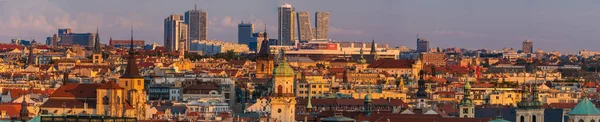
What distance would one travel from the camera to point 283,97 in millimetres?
89688

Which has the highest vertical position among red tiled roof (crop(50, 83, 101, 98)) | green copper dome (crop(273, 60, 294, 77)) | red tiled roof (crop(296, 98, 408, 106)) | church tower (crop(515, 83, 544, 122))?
green copper dome (crop(273, 60, 294, 77))

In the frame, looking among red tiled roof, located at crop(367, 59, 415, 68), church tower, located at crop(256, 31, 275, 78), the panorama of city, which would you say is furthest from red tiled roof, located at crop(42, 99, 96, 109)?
red tiled roof, located at crop(367, 59, 415, 68)

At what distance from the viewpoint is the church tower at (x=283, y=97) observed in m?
89.1

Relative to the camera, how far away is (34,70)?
163625 millimetres

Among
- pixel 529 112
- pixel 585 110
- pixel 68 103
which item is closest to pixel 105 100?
pixel 68 103

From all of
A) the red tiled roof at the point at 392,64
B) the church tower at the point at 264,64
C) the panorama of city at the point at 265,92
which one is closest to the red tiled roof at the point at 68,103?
the panorama of city at the point at 265,92

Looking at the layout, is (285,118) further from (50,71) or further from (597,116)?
(50,71)

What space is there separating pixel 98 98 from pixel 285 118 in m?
8.75

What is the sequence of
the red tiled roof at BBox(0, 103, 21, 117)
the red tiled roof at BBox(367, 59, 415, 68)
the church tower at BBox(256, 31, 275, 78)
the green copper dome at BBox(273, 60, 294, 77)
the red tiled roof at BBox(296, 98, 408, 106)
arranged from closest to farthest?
the red tiled roof at BBox(0, 103, 21, 117) → the green copper dome at BBox(273, 60, 294, 77) → the red tiled roof at BBox(296, 98, 408, 106) → the church tower at BBox(256, 31, 275, 78) → the red tiled roof at BBox(367, 59, 415, 68)

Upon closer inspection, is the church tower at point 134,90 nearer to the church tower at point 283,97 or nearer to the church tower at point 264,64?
the church tower at point 283,97

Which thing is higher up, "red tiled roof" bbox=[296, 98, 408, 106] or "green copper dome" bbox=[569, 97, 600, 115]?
"green copper dome" bbox=[569, 97, 600, 115]

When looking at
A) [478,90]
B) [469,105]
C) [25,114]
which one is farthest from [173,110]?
[478,90]

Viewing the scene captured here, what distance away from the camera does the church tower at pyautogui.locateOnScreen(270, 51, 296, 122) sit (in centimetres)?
Result: 8912

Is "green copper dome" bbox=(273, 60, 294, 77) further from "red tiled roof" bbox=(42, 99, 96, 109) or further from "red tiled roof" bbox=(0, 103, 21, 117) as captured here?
"red tiled roof" bbox=(0, 103, 21, 117)
